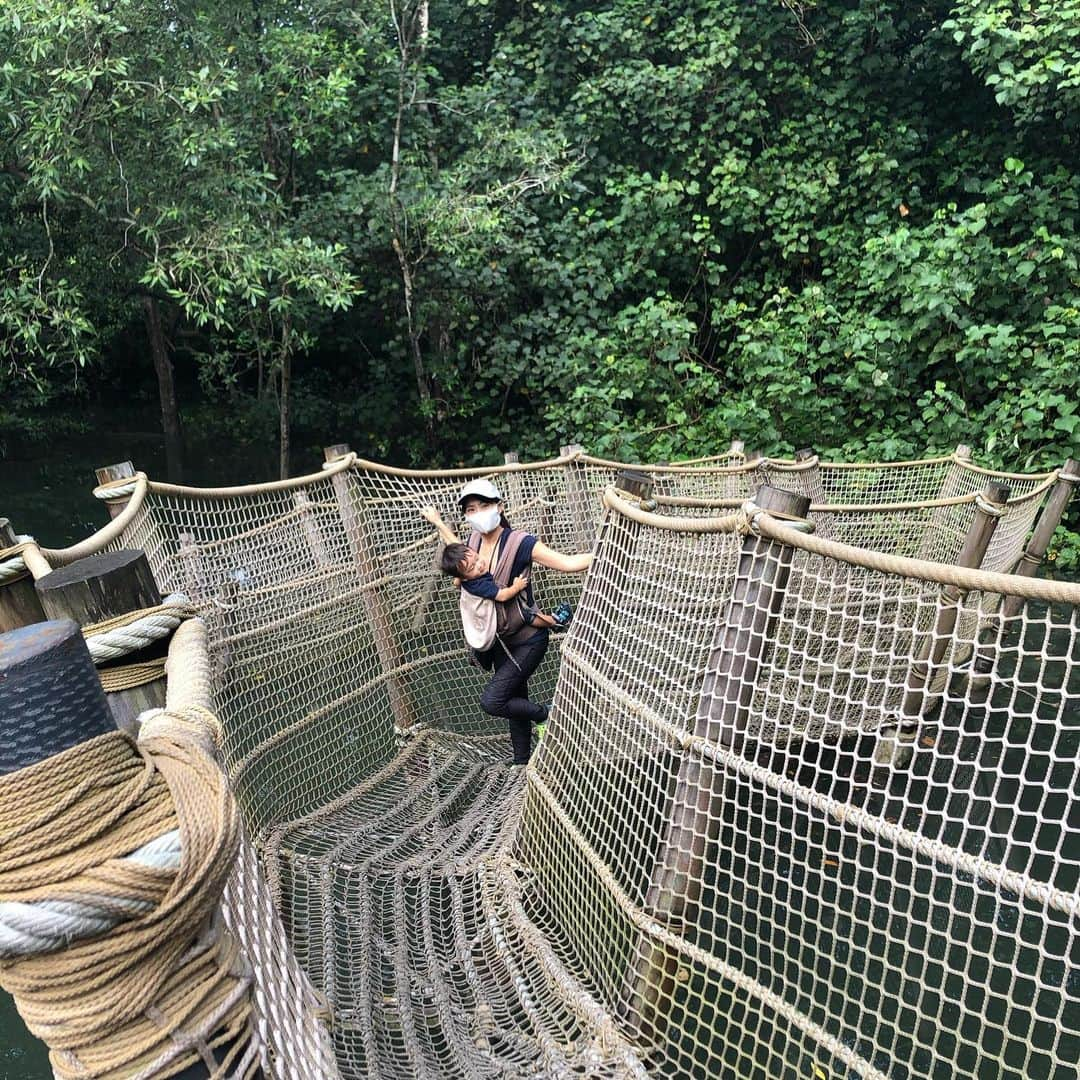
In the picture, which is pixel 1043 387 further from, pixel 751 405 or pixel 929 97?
pixel 929 97

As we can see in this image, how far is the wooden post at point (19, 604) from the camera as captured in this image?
2.13 metres

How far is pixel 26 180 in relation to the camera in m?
7.89

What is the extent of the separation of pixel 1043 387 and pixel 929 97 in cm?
454

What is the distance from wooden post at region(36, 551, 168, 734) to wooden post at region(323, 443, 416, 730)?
2952 mm

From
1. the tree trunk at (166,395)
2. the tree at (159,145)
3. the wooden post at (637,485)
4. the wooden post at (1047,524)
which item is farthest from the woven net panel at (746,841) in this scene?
the tree trunk at (166,395)

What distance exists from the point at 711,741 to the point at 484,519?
7.42ft

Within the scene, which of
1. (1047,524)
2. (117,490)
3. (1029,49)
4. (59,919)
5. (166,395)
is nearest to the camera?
(59,919)

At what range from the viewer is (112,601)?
1662mm

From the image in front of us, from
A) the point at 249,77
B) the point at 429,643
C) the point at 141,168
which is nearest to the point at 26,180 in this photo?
the point at 141,168

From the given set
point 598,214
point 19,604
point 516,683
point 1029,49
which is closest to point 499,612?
point 516,683

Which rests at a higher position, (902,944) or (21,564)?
(21,564)

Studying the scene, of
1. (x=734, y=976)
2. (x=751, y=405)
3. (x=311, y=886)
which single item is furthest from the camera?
(x=751, y=405)

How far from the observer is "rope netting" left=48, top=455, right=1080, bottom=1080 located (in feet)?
7.11

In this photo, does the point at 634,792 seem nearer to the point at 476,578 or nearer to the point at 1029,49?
the point at 476,578
